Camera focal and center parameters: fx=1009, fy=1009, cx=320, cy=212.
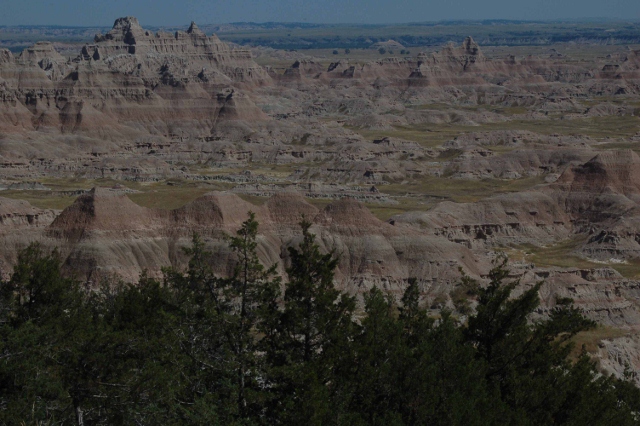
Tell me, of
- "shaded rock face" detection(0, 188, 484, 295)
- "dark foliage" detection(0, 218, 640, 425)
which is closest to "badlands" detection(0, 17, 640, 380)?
"shaded rock face" detection(0, 188, 484, 295)

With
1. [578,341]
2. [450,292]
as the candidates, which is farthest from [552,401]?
[450,292]

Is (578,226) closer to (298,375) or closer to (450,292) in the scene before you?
(450,292)

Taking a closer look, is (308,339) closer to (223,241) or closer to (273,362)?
(273,362)

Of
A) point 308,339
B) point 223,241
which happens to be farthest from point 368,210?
point 308,339

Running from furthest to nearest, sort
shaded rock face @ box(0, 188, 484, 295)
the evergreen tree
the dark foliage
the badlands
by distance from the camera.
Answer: shaded rock face @ box(0, 188, 484, 295)
the badlands
the evergreen tree
the dark foliage

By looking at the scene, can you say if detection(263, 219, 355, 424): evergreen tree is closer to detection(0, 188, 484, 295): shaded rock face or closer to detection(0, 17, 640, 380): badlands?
detection(0, 17, 640, 380): badlands

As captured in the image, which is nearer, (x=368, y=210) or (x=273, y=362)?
(x=273, y=362)

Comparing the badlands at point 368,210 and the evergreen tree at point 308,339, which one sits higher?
the badlands at point 368,210

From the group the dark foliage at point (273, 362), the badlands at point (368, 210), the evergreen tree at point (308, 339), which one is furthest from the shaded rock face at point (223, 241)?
the evergreen tree at point (308, 339)

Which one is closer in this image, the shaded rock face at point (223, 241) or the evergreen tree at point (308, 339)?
the evergreen tree at point (308, 339)

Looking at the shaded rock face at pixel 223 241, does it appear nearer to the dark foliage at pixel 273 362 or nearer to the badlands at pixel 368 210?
the badlands at pixel 368 210

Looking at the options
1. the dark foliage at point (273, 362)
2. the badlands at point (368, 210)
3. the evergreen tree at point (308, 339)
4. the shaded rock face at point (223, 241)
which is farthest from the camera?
the shaded rock face at point (223, 241)

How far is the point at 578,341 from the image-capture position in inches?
2756

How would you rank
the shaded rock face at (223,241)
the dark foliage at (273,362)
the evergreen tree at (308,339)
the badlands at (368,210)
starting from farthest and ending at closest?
the shaded rock face at (223,241) < the badlands at (368,210) < the evergreen tree at (308,339) < the dark foliage at (273,362)
